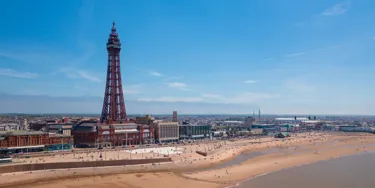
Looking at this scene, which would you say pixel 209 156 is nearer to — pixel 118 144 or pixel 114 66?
pixel 118 144

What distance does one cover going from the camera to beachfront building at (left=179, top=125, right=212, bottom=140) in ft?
317

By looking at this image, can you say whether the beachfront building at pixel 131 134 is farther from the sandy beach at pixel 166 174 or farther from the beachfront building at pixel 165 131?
the sandy beach at pixel 166 174

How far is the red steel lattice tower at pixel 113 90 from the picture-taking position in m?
81.7

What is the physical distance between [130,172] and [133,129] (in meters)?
34.4

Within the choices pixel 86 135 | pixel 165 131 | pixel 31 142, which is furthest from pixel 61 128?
pixel 165 131

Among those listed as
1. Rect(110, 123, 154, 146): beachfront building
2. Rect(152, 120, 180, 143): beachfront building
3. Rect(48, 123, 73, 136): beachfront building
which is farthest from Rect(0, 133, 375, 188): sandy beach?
Rect(152, 120, 180, 143): beachfront building

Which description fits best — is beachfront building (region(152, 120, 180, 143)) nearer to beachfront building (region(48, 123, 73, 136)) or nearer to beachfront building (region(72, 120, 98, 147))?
beachfront building (region(72, 120, 98, 147))

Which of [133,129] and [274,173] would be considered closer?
[274,173]

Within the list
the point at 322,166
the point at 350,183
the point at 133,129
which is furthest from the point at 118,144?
the point at 350,183

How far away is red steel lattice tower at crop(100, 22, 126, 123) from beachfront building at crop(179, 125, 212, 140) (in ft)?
64.5

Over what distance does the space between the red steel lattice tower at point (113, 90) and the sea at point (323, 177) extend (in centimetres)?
4459

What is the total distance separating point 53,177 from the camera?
1683 inches

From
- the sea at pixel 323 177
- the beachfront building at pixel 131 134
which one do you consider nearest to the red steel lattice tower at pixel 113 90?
the beachfront building at pixel 131 134

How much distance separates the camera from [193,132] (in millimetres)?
99312
